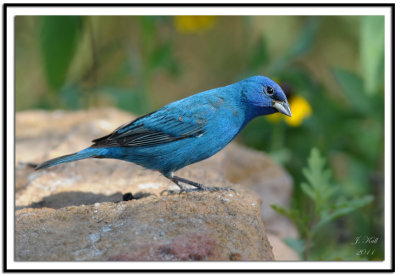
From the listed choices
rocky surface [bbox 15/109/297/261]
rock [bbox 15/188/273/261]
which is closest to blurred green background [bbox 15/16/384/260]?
rocky surface [bbox 15/109/297/261]

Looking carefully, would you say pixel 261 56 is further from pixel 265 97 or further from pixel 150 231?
pixel 150 231

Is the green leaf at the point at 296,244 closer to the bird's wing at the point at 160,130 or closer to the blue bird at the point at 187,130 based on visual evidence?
the blue bird at the point at 187,130

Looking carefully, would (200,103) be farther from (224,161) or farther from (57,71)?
(57,71)

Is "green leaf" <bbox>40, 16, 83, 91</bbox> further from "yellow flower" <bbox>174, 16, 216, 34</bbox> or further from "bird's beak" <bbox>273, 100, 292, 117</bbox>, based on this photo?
"bird's beak" <bbox>273, 100, 292, 117</bbox>

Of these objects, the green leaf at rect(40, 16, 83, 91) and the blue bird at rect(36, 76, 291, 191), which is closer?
the blue bird at rect(36, 76, 291, 191)

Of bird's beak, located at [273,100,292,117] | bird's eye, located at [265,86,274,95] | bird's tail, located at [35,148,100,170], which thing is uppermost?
bird's eye, located at [265,86,274,95]

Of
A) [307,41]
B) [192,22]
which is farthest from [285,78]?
[192,22]

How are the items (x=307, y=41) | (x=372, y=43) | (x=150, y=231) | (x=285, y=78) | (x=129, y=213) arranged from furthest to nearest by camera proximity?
(x=285, y=78) → (x=307, y=41) → (x=372, y=43) → (x=129, y=213) → (x=150, y=231)

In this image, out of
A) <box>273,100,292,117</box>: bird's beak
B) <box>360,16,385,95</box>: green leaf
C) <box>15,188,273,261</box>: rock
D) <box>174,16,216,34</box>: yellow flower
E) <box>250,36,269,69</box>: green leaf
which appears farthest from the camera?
<box>250,36,269,69</box>: green leaf
